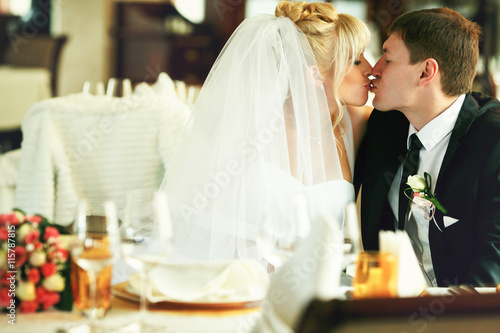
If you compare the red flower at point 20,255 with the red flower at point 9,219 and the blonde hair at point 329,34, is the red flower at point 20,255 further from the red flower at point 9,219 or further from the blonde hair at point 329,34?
the blonde hair at point 329,34

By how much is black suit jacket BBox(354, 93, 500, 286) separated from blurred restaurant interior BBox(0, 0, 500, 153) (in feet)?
17.7

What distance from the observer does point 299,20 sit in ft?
7.55


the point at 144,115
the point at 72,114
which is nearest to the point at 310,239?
the point at 144,115

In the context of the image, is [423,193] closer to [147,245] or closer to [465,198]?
[465,198]

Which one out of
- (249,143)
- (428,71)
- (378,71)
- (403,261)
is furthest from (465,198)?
(403,261)

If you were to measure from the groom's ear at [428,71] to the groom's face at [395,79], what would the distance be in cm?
2

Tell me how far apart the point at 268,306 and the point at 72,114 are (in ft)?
6.85

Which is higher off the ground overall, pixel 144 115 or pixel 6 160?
pixel 144 115

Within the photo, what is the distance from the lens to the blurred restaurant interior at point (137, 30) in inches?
296

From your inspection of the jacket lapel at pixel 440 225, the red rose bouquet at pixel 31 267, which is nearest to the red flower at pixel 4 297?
the red rose bouquet at pixel 31 267

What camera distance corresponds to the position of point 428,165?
2227 mm

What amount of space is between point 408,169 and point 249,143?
0.63 metres

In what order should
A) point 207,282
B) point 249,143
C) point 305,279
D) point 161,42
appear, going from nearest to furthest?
point 305,279
point 207,282
point 249,143
point 161,42

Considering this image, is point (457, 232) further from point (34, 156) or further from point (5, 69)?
point (5, 69)
